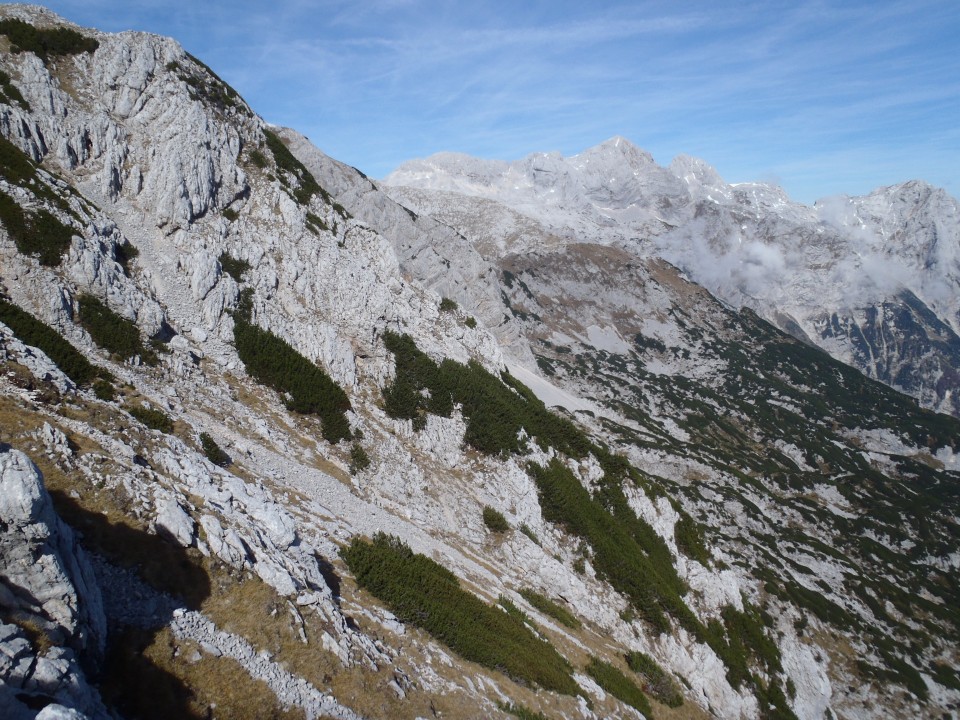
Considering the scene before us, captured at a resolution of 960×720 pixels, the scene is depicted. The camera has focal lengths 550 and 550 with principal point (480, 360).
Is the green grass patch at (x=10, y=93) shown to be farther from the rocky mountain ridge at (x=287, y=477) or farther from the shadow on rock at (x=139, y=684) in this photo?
the shadow on rock at (x=139, y=684)

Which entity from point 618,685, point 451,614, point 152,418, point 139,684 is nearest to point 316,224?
point 152,418

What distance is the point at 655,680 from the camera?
127ft

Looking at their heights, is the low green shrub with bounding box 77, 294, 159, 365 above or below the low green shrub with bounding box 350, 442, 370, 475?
above

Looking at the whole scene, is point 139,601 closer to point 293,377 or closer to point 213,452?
point 213,452

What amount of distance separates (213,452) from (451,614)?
14.2m

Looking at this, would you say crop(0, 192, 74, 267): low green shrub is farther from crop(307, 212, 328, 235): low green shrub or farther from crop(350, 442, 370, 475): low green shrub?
crop(307, 212, 328, 235): low green shrub

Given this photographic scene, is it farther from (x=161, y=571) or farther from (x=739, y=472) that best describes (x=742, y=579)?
(x=161, y=571)

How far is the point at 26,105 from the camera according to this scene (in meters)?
42.6

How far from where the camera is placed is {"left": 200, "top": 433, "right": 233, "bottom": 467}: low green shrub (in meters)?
27.3

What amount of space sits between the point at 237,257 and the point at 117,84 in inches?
782

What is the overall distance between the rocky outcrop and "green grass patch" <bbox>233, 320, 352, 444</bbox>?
87.9 feet

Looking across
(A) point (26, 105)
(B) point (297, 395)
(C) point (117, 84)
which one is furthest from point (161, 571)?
(C) point (117, 84)

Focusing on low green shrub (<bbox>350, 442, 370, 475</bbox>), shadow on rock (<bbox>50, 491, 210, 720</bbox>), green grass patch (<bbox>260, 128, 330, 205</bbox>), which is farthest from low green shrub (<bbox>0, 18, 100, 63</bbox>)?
shadow on rock (<bbox>50, 491, 210, 720</bbox>)

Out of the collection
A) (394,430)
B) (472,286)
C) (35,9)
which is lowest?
(394,430)
